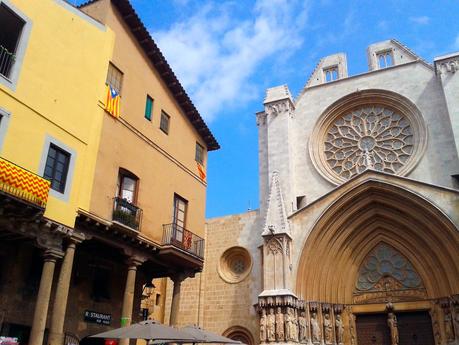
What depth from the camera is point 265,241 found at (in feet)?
67.4

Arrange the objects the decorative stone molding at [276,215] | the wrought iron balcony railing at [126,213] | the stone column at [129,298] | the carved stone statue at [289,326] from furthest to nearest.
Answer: the decorative stone molding at [276,215], the carved stone statue at [289,326], the wrought iron balcony railing at [126,213], the stone column at [129,298]

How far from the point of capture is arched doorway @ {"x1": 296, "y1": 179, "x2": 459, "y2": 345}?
18.8 meters

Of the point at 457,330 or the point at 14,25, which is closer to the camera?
the point at 14,25

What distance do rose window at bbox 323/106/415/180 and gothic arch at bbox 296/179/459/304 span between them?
334cm

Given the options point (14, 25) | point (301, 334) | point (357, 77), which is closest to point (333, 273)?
point (301, 334)

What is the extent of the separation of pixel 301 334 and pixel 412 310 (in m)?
4.75

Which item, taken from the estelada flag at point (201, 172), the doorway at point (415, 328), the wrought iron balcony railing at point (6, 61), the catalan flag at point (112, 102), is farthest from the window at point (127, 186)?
the doorway at point (415, 328)

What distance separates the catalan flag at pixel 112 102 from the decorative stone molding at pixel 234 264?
11.8 metres

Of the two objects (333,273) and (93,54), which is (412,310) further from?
(93,54)

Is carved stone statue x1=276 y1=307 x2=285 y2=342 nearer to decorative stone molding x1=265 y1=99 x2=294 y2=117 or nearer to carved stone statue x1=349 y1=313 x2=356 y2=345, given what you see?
carved stone statue x1=349 y1=313 x2=356 y2=345

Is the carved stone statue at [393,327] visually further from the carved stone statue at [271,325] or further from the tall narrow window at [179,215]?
the tall narrow window at [179,215]

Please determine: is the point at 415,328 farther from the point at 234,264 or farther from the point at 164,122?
the point at 164,122

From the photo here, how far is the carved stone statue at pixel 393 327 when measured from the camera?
1892 centimetres

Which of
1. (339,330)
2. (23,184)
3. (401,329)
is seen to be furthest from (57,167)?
(401,329)
